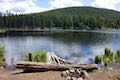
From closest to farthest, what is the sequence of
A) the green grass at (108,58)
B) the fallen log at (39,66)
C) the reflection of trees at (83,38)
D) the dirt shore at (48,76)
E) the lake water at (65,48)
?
the dirt shore at (48,76) < the fallen log at (39,66) < the green grass at (108,58) < the lake water at (65,48) < the reflection of trees at (83,38)

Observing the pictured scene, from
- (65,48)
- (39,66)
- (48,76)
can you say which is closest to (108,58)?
(39,66)

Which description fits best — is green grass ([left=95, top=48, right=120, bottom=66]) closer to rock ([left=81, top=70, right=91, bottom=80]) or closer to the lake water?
the lake water

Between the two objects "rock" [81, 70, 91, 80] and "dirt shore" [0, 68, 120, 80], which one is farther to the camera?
"dirt shore" [0, 68, 120, 80]

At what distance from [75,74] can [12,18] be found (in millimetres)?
155140

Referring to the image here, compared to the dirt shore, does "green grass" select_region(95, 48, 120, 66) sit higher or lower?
lower

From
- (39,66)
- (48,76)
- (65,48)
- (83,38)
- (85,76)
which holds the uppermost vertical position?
(39,66)

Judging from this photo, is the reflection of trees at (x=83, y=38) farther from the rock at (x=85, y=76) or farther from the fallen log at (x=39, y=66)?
the rock at (x=85, y=76)

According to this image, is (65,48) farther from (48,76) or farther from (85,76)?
(85,76)

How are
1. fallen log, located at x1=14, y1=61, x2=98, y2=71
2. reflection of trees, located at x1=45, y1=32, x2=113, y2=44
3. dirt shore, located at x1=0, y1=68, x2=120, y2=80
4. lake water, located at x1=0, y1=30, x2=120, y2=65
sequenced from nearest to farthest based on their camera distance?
1. dirt shore, located at x1=0, y1=68, x2=120, y2=80
2. fallen log, located at x1=14, y1=61, x2=98, y2=71
3. lake water, located at x1=0, y1=30, x2=120, y2=65
4. reflection of trees, located at x1=45, y1=32, x2=113, y2=44

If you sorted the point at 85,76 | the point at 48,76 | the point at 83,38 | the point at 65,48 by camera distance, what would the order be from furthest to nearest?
the point at 83,38
the point at 65,48
the point at 48,76
the point at 85,76

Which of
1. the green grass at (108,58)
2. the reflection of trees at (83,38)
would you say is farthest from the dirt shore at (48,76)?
the reflection of trees at (83,38)

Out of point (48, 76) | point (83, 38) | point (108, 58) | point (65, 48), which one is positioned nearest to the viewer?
point (48, 76)

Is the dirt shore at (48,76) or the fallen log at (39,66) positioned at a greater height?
the fallen log at (39,66)

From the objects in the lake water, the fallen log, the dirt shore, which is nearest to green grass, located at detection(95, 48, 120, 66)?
the lake water
